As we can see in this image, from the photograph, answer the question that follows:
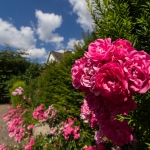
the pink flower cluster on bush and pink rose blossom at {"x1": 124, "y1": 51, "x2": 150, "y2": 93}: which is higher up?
pink rose blossom at {"x1": 124, "y1": 51, "x2": 150, "y2": 93}

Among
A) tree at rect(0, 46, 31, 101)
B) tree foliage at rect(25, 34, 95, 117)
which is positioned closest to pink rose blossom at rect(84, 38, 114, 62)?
tree foliage at rect(25, 34, 95, 117)

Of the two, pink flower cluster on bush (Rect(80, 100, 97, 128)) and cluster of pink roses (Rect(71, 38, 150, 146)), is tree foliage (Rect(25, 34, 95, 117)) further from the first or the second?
cluster of pink roses (Rect(71, 38, 150, 146))

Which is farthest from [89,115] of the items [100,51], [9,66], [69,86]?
[9,66]

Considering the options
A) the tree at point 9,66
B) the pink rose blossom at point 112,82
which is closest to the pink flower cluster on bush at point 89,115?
the pink rose blossom at point 112,82

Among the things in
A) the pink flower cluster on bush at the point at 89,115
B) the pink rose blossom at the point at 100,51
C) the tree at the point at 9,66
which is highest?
the tree at the point at 9,66

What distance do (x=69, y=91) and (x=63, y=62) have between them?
0.94m

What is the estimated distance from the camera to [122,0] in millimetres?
1949

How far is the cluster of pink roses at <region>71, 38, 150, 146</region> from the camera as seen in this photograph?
→ 100cm

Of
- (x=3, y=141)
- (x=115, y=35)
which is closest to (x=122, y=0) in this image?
(x=115, y=35)

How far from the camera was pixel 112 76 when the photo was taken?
3.32 ft

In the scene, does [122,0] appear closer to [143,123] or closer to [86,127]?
[143,123]

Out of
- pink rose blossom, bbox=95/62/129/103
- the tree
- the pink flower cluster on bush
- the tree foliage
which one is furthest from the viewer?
the tree

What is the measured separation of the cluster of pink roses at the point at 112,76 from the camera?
1.00m

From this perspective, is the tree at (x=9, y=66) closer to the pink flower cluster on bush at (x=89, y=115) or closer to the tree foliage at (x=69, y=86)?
the tree foliage at (x=69, y=86)
